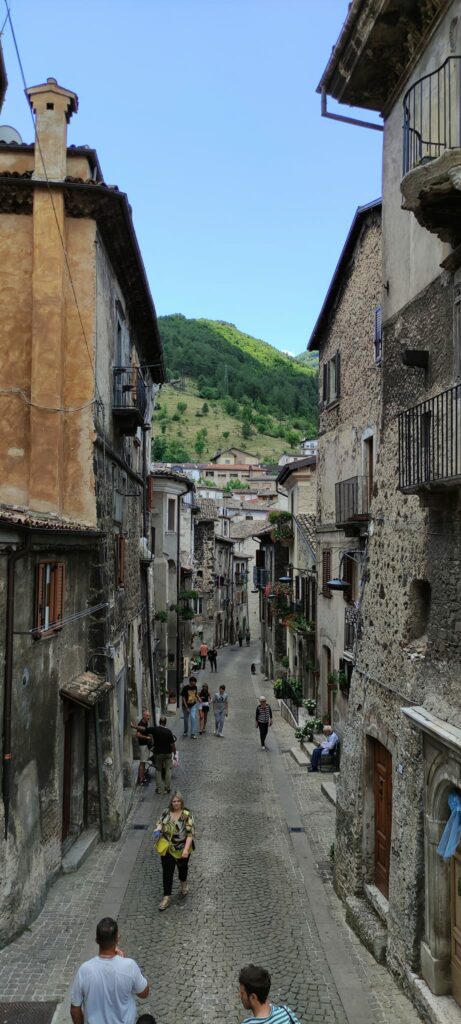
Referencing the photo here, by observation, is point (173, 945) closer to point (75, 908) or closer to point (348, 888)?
point (75, 908)

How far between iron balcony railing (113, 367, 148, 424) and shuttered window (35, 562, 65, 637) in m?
5.33

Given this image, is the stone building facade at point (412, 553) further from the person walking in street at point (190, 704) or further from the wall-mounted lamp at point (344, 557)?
the person walking in street at point (190, 704)

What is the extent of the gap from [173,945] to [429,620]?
5.18 meters

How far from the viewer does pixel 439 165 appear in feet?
23.4

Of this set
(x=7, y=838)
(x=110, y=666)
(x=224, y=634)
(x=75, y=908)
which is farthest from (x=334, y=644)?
(x=224, y=634)

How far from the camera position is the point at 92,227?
45.6ft

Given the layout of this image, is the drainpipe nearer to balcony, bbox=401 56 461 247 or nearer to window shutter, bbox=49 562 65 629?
window shutter, bbox=49 562 65 629

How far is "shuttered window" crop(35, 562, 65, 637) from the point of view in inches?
404

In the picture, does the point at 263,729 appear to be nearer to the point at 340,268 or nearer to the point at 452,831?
the point at 340,268

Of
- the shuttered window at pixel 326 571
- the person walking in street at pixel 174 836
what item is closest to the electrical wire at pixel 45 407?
the person walking in street at pixel 174 836

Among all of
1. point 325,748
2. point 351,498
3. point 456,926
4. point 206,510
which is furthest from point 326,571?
point 206,510

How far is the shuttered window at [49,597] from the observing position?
33.7 ft

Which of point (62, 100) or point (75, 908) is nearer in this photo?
point (75, 908)

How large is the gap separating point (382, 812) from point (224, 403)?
15118 cm
